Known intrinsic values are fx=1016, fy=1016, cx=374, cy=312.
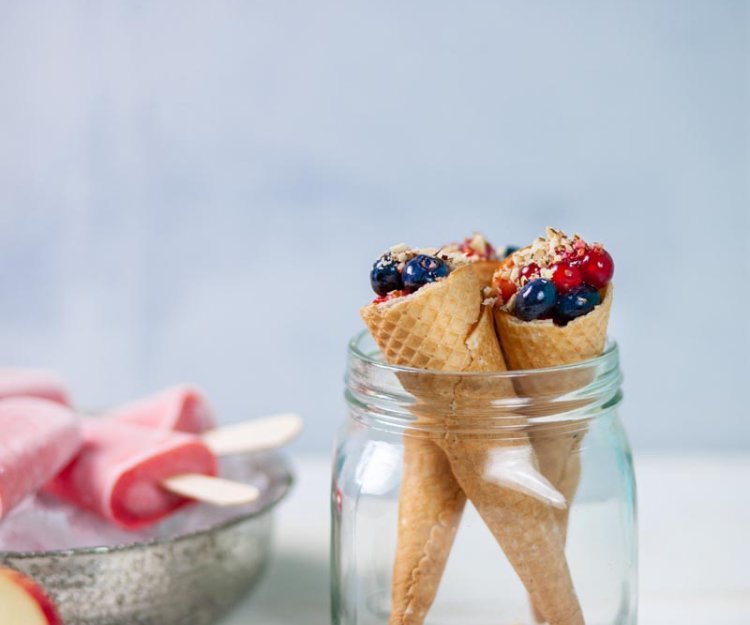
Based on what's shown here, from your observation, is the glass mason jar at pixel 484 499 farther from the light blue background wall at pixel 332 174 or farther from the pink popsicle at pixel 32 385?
the light blue background wall at pixel 332 174

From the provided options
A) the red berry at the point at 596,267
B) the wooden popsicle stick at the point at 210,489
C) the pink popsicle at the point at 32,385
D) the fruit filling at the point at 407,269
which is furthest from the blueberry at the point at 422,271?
the pink popsicle at the point at 32,385

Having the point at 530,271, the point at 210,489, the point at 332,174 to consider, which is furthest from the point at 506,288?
the point at 332,174

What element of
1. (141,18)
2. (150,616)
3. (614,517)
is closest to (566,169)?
(141,18)

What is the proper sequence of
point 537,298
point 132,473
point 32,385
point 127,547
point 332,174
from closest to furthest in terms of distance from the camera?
point 537,298 < point 127,547 < point 132,473 < point 32,385 < point 332,174

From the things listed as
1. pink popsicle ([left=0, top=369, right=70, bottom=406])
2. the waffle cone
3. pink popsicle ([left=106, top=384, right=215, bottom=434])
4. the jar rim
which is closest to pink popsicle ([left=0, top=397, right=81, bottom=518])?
pink popsicle ([left=0, top=369, right=70, bottom=406])

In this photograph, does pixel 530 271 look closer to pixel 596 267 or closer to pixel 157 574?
pixel 596 267

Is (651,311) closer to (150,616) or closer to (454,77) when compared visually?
(454,77)

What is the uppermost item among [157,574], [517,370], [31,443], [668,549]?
[517,370]
